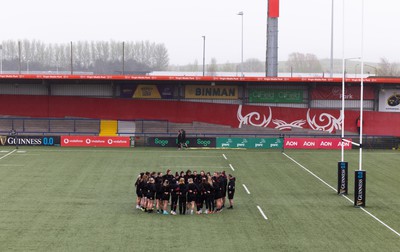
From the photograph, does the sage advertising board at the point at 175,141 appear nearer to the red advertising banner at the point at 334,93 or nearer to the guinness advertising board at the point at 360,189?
the red advertising banner at the point at 334,93

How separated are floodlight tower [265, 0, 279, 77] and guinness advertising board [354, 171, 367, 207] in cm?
3416

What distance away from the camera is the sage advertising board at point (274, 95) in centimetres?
5356

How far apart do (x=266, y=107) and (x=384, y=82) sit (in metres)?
10.4

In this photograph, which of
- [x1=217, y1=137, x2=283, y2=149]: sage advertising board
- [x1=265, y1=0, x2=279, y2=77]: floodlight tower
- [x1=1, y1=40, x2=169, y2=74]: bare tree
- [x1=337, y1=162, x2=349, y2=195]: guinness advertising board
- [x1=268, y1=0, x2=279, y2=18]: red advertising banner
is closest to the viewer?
[x1=337, y1=162, x2=349, y2=195]: guinness advertising board

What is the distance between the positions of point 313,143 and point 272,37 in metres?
14.7

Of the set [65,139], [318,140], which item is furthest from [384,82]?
[65,139]

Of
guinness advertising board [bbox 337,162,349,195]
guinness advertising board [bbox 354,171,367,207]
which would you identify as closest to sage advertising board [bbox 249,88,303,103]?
guinness advertising board [bbox 337,162,349,195]

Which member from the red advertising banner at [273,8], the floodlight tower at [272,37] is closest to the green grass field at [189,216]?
the floodlight tower at [272,37]

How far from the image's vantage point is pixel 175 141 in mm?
48031

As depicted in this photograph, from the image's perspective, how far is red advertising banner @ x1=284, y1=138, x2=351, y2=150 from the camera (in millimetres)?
48062

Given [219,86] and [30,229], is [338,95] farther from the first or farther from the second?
[30,229]

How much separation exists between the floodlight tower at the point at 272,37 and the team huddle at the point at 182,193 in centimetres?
3576

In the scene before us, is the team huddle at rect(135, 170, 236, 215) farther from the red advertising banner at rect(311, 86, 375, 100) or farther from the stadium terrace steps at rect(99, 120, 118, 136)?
the red advertising banner at rect(311, 86, 375, 100)

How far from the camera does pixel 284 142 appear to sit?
4809 cm
